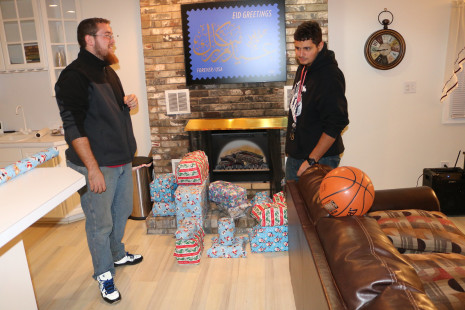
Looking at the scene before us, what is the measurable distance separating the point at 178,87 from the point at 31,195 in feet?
7.94

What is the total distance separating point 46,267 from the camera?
281 cm

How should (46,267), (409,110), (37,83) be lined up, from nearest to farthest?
(46,267)
(409,110)
(37,83)

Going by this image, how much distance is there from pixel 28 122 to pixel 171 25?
2015 millimetres

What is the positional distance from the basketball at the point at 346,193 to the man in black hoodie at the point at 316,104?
672 mm

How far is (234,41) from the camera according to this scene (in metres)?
3.58

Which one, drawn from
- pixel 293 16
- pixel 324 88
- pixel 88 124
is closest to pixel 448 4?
pixel 293 16

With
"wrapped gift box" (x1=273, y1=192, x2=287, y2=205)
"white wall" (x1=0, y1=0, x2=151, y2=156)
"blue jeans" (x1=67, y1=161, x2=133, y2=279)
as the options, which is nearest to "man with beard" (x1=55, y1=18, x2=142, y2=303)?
"blue jeans" (x1=67, y1=161, x2=133, y2=279)

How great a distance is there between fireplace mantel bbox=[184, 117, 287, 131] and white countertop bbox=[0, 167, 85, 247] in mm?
1765

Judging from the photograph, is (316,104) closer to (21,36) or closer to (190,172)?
(190,172)

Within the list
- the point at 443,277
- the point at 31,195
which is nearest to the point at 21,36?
the point at 31,195

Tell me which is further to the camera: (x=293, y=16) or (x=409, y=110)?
(x=409, y=110)

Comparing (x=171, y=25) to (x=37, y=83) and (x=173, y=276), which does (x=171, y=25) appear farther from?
(x=173, y=276)

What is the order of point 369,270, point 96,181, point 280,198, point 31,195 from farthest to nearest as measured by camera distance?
point 280,198 < point 96,181 < point 31,195 < point 369,270

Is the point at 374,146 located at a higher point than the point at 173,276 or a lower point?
higher
